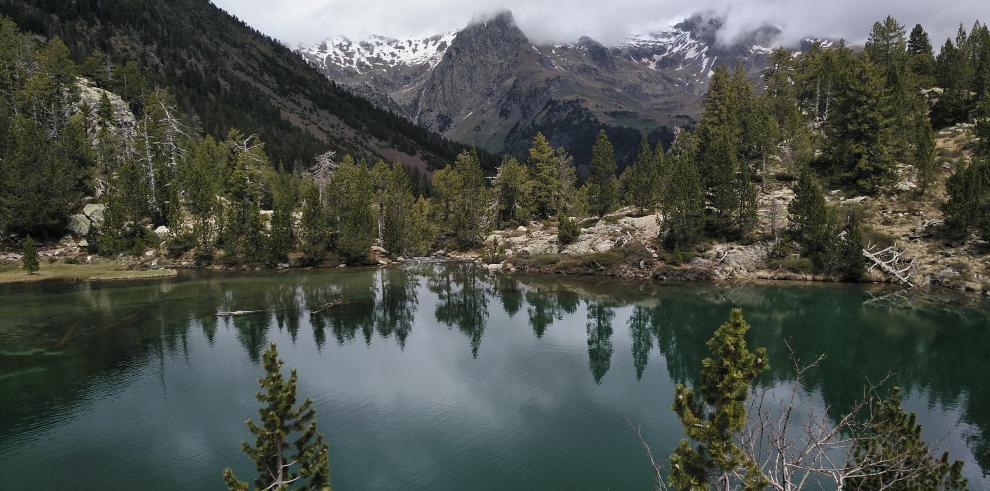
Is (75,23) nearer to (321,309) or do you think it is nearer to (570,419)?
(321,309)

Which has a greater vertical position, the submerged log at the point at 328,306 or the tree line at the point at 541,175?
the tree line at the point at 541,175

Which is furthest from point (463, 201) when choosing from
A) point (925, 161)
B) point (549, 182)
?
point (925, 161)

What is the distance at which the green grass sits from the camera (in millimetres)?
68375

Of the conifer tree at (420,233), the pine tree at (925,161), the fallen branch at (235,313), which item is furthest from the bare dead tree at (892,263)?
the fallen branch at (235,313)

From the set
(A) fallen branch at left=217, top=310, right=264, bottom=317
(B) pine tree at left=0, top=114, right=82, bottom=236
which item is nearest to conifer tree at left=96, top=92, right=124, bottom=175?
(B) pine tree at left=0, top=114, right=82, bottom=236

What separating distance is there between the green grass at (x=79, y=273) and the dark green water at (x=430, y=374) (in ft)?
20.3

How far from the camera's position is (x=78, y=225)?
86625 mm

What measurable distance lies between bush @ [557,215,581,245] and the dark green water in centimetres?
2248

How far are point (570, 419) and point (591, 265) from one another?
52.7m

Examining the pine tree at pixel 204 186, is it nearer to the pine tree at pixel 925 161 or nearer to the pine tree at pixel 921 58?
the pine tree at pixel 925 161

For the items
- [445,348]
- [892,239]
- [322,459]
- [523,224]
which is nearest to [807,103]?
[892,239]

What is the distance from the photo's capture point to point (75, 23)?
6329 inches

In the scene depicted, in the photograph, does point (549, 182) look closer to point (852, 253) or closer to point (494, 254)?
point (494, 254)

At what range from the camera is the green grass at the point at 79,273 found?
68375 mm
